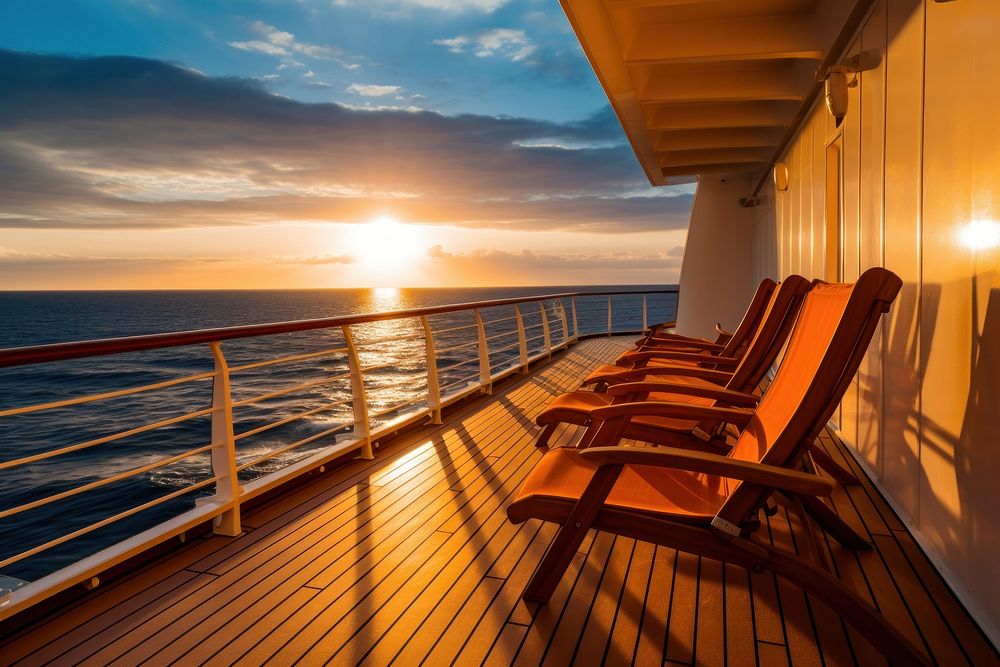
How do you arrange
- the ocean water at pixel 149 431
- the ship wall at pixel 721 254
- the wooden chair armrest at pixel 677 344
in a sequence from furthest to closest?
the ship wall at pixel 721 254 < the ocean water at pixel 149 431 < the wooden chair armrest at pixel 677 344

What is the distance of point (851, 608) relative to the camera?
1.26 meters

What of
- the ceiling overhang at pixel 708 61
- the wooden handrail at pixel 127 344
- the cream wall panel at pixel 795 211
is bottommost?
the wooden handrail at pixel 127 344

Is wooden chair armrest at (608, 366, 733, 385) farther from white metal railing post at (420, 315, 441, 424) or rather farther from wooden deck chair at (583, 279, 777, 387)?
white metal railing post at (420, 315, 441, 424)

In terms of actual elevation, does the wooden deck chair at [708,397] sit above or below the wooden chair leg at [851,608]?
above

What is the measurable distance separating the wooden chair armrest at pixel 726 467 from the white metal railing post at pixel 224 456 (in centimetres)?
128

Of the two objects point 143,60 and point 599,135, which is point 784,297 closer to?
point 599,135

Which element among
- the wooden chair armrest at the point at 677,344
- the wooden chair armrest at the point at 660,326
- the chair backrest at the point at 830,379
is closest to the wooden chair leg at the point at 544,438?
the wooden chair armrest at the point at 677,344

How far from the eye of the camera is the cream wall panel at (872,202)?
7.30 ft

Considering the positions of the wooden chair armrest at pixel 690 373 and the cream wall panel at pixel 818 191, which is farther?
the cream wall panel at pixel 818 191

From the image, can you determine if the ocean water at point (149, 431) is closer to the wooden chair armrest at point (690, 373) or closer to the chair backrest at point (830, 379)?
the wooden chair armrest at point (690, 373)

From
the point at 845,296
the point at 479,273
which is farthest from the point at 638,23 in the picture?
the point at 479,273

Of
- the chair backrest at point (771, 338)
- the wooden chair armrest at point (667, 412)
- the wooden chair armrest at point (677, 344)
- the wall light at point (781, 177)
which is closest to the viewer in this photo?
the wooden chair armrest at point (667, 412)

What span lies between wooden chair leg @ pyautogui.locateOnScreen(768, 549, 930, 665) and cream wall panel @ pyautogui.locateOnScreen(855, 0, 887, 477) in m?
1.19

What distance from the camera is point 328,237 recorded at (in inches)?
1601
